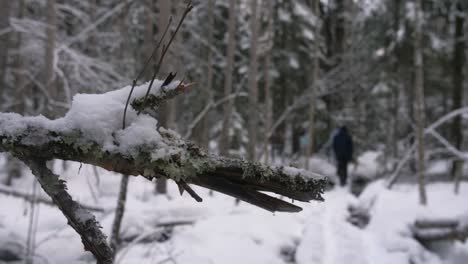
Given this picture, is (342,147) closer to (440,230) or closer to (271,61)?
(440,230)

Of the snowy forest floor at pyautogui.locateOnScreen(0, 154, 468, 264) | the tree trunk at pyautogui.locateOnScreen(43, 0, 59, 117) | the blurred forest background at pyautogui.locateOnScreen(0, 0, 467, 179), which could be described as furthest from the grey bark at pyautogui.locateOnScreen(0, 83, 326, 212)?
the tree trunk at pyautogui.locateOnScreen(43, 0, 59, 117)

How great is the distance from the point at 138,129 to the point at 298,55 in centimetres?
1807

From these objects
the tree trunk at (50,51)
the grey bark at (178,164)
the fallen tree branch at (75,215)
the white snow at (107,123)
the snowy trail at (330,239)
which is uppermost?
the tree trunk at (50,51)

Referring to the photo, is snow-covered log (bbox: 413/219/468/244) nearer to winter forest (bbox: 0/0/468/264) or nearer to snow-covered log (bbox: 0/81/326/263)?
winter forest (bbox: 0/0/468/264)

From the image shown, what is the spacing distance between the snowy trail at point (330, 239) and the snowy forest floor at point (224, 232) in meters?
0.02

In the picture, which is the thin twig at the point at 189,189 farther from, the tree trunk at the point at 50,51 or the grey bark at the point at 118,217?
the tree trunk at the point at 50,51

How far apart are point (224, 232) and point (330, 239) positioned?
89.9 inches

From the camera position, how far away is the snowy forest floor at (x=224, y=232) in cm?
474

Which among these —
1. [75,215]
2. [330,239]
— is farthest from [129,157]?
[330,239]

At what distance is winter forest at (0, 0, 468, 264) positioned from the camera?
162 cm

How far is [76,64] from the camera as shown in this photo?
818 centimetres

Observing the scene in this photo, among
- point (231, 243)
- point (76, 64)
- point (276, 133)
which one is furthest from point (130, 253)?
point (276, 133)

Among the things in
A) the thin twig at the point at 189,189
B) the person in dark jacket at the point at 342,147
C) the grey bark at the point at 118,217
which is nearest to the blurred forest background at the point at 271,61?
the person in dark jacket at the point at 342,147

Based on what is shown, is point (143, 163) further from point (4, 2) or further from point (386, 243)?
point (4, 2)
